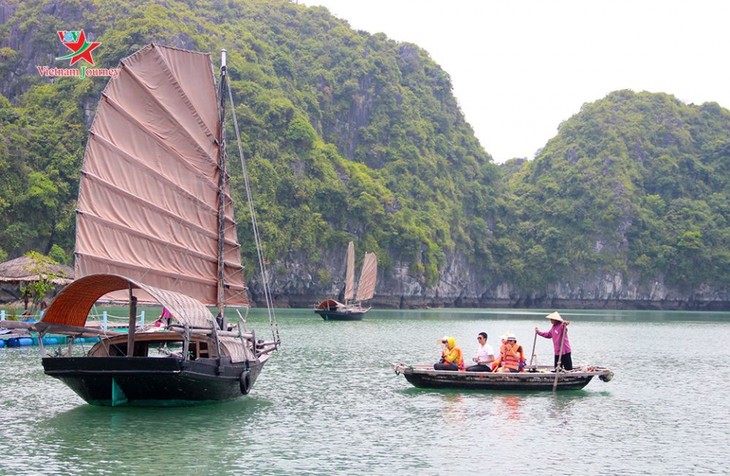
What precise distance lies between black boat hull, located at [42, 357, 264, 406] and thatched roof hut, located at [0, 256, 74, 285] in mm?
15863

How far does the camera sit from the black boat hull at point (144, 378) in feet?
44.0

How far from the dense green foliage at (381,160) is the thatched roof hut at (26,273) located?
1848cm

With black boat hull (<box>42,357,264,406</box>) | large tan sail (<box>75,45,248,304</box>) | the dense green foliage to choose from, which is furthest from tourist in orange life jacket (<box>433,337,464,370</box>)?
the dense green foliage

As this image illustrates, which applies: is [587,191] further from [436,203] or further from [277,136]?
[277,136]

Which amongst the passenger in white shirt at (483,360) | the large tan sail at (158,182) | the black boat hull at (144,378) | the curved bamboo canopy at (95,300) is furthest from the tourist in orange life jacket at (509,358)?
the curved bamboo canopy at (95,300)

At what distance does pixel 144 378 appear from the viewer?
1361 cm

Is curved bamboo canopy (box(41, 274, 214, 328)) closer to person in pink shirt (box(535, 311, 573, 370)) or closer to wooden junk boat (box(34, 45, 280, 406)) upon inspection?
wooden junk boat (box(34, 45, 280, 406))

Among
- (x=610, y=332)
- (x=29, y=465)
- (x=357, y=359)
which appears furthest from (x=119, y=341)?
(x=610, y=332)

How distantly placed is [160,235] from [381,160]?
6520cm

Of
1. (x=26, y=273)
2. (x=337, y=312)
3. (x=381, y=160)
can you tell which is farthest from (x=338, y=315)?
(x=381, y=160)

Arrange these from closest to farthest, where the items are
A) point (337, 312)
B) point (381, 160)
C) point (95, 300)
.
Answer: point (95, 300)
point (337, 312)
point (381, 160)

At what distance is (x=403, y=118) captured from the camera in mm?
84375

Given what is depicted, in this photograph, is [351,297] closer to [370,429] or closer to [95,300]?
[95,300]

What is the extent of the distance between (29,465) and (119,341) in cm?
402
